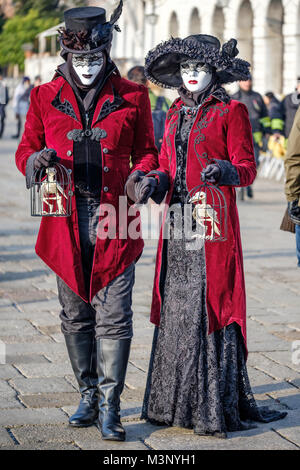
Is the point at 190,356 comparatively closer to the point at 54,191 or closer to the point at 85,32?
the point at 54,191

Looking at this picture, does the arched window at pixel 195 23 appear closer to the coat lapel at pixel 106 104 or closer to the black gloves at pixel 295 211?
the black gloves at pixel 295 211

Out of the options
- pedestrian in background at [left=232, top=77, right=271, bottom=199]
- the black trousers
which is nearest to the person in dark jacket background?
pedestrian in background at [left=232, top=77, right=271, bottom=199]

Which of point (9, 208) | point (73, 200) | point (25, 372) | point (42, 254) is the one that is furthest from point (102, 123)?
point (9, 208)

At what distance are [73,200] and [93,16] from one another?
816mm

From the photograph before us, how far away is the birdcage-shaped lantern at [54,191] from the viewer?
4.50 metres

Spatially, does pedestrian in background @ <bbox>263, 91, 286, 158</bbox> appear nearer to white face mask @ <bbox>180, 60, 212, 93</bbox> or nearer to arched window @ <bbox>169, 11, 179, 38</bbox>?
white face mask @ <bbox>180, 60, 212, 93</bbox>

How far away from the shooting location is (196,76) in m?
4.66

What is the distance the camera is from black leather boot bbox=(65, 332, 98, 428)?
15.4 feet

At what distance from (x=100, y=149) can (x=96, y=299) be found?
2.20 ft

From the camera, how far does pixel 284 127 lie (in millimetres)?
15773

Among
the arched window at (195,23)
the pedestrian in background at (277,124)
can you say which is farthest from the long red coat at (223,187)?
the arched window at (195,23)

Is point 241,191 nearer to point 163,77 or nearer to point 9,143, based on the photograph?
point 163,77

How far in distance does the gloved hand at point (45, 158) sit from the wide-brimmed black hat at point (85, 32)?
1.55ft

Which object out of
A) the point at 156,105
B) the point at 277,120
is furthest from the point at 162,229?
the point at 277,120
